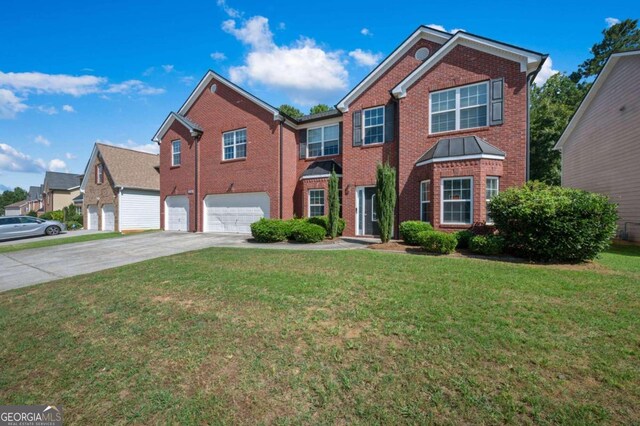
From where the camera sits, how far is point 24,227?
19750 millimetres

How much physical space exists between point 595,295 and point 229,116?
18.4 metres

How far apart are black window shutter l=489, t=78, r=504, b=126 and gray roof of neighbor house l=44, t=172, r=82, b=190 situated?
50.4m

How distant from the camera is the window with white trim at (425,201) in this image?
12441 millimetres

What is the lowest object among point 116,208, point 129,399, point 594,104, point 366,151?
point 129,399

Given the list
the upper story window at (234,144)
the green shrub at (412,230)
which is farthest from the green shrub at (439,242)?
the upper story window at (234,144)

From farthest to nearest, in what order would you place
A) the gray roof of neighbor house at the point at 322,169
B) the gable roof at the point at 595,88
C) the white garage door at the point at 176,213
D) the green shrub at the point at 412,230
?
the white garage door at the point at 176,213 < the gray roof of neighbor house at the point at 322,169 < the gable roof at the point at 595,88 < the green shrub at the point at 412,230

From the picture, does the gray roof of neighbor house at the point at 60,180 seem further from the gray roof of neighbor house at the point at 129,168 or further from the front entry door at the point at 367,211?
the front entry door at the point at 367,211

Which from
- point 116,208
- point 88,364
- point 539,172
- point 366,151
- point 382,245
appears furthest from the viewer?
point 539,172

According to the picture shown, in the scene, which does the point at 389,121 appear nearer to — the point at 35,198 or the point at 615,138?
the point at 615,138

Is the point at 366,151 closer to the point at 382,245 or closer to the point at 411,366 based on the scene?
the point at 382,245

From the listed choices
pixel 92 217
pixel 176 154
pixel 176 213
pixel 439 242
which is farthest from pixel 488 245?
pixel 92 217

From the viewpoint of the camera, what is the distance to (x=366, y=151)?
1446 cm

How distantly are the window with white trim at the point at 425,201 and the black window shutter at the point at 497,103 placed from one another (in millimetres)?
3428

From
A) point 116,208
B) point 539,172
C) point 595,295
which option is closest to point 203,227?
point 116,208
